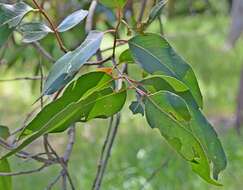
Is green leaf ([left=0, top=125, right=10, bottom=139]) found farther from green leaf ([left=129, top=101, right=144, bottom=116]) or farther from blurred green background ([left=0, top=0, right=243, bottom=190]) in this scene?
blurred green background ([left=0, top=0, right=243, bottom=190])

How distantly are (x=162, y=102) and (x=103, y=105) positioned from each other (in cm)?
8

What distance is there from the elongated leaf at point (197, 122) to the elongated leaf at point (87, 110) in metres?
0.05

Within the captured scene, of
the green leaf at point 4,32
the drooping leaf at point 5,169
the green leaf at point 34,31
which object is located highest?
the green leaf at point 4,32

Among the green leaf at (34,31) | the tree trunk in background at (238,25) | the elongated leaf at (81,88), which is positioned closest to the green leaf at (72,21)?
the green leaf at (34,31)

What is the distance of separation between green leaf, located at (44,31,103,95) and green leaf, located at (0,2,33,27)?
0.38 ft

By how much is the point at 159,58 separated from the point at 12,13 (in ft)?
0.76

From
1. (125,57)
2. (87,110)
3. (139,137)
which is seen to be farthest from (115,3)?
(139,137)

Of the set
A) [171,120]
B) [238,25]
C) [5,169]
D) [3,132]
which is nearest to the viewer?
[171,120]

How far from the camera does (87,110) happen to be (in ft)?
2.87

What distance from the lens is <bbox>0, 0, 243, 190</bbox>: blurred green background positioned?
11.5 feet

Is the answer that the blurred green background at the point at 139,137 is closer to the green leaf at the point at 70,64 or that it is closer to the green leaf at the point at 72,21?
the green leaf at the point at 72,21

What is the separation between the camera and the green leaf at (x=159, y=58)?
36.7 inches

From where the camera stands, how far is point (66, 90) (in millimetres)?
894

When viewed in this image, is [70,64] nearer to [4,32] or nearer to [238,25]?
[4,32]
